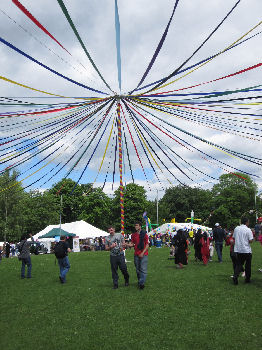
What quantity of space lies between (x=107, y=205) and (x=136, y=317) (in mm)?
51379

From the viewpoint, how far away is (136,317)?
4973 mm

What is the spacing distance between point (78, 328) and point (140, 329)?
2.90 feet

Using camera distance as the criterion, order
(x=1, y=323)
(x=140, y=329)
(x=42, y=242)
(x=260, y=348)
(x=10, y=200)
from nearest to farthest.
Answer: (x=260, y=348), (x=140, y=329), (x=1, y=323), (x=42, y=242), (x=10, y=200)

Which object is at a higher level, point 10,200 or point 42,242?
point 10,200

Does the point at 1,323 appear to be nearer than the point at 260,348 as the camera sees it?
No

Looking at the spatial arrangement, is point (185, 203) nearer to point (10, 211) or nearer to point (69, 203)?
point (69, 203)

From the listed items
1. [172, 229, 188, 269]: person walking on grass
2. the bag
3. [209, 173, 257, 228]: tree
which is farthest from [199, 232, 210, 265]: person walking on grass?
[209, 173, 257, 228]: tree

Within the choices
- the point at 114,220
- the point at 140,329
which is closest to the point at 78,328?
the point at 140,329

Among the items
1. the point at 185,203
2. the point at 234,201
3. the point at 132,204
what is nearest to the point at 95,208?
the point at 132,204

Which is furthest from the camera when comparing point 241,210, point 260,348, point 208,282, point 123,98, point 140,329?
point 241,210

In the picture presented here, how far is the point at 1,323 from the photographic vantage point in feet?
16.3

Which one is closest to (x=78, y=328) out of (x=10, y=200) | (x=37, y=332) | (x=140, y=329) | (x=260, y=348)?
(x=37, y=332)

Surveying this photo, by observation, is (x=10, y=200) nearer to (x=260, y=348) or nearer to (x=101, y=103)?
(x=101, y=103)

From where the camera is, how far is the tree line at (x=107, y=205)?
142 ft
